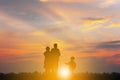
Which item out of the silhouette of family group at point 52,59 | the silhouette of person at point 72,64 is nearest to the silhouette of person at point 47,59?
the silhouette of family group at point 52,59

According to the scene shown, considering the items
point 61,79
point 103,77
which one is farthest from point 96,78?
point 61,79

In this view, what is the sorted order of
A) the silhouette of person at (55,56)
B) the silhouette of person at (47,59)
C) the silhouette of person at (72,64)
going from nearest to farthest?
the silhouette of person at (55,56) < the silhouette of person at (47,59) < the silhouette of person at (72,64)

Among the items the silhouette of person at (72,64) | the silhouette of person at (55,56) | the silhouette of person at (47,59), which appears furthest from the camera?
the silhouette of person at (72,64)

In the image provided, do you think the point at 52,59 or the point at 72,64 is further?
the point at 72,64

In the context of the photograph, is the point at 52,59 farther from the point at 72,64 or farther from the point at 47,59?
the point at 72,64

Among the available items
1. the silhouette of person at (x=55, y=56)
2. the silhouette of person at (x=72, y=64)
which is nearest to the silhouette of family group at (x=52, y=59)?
the silhouette of person at (x=55, y=56)

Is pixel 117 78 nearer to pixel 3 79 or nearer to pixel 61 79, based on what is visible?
pixel 61 79

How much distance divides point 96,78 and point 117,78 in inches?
106

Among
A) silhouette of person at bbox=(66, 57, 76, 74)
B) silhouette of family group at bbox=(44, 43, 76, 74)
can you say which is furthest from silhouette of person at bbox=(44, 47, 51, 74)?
silhouette of person at bbox=(66, 57, 76, 74)

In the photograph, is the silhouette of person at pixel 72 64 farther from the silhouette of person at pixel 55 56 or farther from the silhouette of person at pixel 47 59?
the silhouette of person at pixel 47 59

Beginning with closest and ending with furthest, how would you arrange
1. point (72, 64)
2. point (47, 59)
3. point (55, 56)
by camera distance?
point (55, 56), point (47, 59), point (72, 64)

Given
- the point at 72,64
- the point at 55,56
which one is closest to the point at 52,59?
the point at 55,56

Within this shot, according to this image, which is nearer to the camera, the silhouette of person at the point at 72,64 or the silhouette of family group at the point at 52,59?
the silhouette of family group at the point at 52,59

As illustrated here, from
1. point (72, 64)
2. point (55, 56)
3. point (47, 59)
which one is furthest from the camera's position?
point (72, 64)
